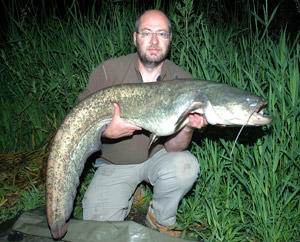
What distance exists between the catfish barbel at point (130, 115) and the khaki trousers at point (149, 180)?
0.43m

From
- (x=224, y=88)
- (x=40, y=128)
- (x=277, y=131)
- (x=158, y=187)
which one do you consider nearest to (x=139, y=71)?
(x=224, y=88)

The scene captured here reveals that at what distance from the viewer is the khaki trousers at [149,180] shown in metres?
2.67

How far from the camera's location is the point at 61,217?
231 centimetres

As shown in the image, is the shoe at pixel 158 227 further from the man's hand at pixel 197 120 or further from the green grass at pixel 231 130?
the man's hand at pixel 197 120

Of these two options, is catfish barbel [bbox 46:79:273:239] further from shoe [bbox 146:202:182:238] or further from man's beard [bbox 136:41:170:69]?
shoe [bbox 146:202:182:238]

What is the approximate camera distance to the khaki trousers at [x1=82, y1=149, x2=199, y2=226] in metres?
2.67

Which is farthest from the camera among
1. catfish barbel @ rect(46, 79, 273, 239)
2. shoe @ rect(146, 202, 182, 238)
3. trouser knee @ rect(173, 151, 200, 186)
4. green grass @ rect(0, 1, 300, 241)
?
shoe @ rect(146, 202, 182, 238)

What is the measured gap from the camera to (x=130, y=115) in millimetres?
2492

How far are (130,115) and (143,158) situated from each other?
63cm

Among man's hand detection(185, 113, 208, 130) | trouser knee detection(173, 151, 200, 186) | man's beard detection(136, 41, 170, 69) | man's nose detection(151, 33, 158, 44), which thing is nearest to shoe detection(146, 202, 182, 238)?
trouser knee detection(173, 151, 200, 186)

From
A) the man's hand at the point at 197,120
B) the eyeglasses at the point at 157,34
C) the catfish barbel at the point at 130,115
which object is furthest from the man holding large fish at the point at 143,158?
the catfish barbel at the point at 130,115

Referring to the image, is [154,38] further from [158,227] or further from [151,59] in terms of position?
[158,227]

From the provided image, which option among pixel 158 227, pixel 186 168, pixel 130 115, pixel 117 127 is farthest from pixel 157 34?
pixel 158 227

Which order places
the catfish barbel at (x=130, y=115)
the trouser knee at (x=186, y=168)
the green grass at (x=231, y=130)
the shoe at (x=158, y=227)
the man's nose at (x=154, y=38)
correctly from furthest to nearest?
the man's nose at (x=154, y=38) < the shoe at (x=158, y=227) < the trouser knee at (x=186, y=168) < the green grass at (x=231, y=130) < the catfish barbel at (x=130, y=115)
